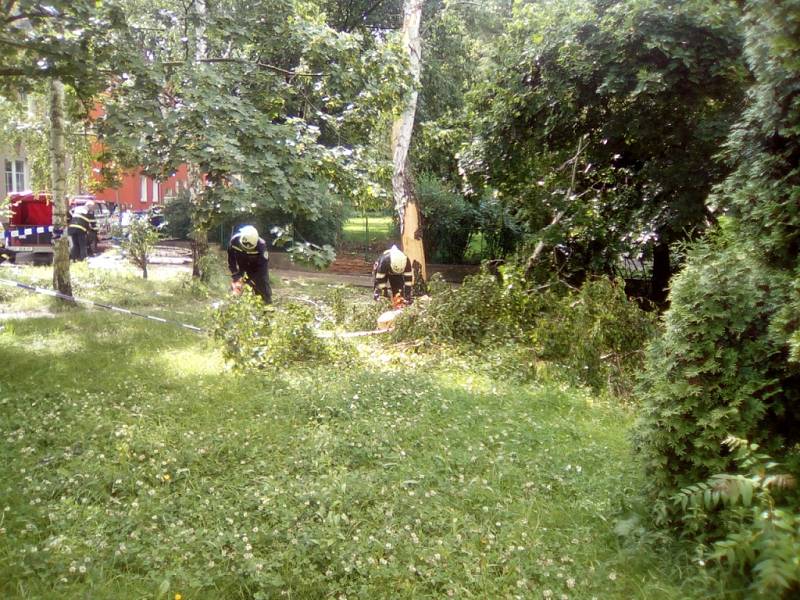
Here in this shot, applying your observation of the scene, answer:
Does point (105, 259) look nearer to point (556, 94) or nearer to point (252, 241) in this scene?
point (252, 241)

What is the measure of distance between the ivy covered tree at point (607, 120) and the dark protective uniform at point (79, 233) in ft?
39.5

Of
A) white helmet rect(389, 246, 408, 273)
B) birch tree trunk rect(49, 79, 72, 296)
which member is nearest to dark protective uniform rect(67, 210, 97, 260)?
birch tree trunk rect(49, 79, 72, 296)

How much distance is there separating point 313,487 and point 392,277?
21.1ft

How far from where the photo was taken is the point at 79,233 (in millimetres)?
18656

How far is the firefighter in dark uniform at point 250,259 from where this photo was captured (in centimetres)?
905

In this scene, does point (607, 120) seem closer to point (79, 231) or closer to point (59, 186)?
point (59, 186)

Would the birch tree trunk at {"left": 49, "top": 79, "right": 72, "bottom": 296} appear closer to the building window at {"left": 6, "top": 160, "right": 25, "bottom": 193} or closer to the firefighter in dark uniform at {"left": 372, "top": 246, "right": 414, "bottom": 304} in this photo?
the firefighter in dark uniform at {"left": 372, "top": 246, "right": 414, "bottom": 304}

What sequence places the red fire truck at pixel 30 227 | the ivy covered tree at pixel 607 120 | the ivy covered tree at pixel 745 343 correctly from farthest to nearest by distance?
the red fire truck at pixel 30 227 < the ivy covered tree at pixel 607 120 < the ivy covered tree at pixel 745 343

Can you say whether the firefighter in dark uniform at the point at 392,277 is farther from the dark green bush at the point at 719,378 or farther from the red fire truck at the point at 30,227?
the red fire truck at the point at 30,227

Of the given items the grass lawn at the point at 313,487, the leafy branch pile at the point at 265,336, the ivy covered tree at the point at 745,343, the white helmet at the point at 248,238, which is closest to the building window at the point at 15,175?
the white helmet at the point at 248,238

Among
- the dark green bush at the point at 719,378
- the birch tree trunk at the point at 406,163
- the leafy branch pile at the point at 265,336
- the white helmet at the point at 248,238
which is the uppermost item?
the birch tree trunk at the point at 406,163

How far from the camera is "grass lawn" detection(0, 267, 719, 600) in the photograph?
311cm

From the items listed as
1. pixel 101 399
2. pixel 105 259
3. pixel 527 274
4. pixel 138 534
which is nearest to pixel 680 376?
pixel 138 534

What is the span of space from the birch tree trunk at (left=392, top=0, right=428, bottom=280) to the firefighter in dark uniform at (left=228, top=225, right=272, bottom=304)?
3.80m
